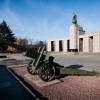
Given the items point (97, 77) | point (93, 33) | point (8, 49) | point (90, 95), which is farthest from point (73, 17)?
point (90, 95)

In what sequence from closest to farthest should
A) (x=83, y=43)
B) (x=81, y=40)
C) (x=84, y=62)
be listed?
(x=84, y=62) → (x=83, y=43) → (x=81, y=40)

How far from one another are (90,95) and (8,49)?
40.7 metres

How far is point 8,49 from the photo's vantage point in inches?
1677

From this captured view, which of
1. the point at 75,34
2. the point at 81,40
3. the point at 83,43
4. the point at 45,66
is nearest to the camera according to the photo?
the point at 45,66

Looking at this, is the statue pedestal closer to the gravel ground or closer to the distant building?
the distant building

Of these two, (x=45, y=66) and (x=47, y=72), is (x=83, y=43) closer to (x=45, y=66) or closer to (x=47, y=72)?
(x=47, y=72)

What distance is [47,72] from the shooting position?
6223 millimetres

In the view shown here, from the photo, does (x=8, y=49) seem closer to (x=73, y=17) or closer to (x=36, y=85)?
(x=73, y=17)

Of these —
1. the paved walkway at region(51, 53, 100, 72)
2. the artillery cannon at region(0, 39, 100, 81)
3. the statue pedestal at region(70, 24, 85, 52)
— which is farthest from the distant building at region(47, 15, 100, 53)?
the artillery cannon at region(0, 39, 100, 81)

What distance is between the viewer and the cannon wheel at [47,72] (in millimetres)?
6000

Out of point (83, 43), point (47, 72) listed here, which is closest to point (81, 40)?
point (83, 43)

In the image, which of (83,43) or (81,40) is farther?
(81,40)

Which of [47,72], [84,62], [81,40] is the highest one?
[81,40]

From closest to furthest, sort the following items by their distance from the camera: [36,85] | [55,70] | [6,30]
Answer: [36,85] → [55,70] → [6,30]
